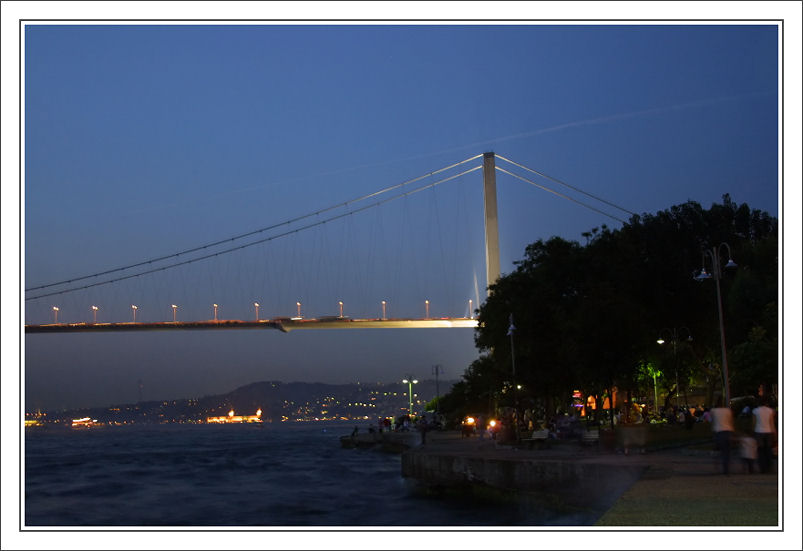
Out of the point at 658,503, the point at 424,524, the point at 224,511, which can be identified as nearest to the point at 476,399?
the point at 224,511

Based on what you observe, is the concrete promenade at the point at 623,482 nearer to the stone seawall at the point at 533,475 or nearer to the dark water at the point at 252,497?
the stone seawall at the point at 533,475

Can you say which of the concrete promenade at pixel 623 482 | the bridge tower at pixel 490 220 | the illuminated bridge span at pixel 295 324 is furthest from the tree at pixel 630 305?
the illuminated bridge span at pixel 295 324

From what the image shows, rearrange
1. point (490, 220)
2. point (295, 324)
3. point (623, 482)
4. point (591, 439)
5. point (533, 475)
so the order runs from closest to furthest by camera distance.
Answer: point (623, 482) → point (533, 475) → point (591, 439) → point (490, 220) → point (295, 324)

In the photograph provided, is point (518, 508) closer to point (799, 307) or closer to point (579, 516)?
point (579, 516)

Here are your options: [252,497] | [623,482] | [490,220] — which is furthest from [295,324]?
[623,482]

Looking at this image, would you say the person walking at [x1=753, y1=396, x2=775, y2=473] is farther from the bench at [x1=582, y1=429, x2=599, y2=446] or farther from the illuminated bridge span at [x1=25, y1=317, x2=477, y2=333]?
the illuminated bridge span at [x1=25, y1=317, x2=477, y2=333]

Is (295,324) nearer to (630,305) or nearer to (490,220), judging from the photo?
(490,220)
